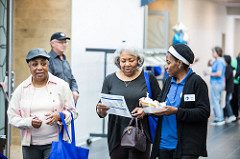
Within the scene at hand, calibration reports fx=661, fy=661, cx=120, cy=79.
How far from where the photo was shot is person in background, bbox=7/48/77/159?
620cm

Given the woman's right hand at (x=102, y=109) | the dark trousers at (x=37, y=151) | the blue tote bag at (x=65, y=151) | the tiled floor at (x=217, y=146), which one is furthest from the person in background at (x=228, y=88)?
the blue tote bag at (x=65, y=151)

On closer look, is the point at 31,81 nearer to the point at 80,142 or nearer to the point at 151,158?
the point at 151,158

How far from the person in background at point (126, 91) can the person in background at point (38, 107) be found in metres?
0.53

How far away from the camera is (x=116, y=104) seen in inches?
249

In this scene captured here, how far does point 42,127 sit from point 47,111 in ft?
0.52

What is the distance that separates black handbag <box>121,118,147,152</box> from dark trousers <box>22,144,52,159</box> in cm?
74

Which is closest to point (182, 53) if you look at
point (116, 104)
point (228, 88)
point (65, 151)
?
point (116, 104)

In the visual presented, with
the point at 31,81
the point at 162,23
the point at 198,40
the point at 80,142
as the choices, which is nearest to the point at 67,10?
the point at 80,142

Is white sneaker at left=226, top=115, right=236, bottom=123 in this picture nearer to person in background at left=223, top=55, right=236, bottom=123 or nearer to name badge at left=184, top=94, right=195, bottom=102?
person in background at left=223, top=55, right=236, bottom=123

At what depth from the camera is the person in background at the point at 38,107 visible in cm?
620

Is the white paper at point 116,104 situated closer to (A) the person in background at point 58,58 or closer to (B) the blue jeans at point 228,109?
(A) the person in background at point 58,58

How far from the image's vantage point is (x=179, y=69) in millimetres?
6176

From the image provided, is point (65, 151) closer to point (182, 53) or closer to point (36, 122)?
point (36, 122)

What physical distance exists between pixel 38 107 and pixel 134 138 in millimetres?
972
